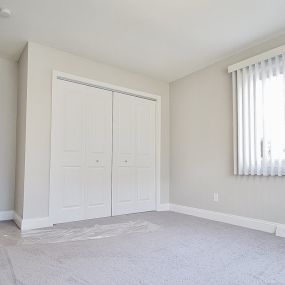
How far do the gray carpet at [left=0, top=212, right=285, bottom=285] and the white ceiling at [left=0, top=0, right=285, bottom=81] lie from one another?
2.31 m

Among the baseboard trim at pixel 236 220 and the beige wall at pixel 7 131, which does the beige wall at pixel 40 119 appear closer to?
the beige wall at pixel 7 131

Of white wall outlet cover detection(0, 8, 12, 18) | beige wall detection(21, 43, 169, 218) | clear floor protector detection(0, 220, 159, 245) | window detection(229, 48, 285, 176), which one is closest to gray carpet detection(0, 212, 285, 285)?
clear floor protector detection(0, 220, 159, 245)

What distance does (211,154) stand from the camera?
12.7ft

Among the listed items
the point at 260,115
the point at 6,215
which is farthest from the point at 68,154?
the point at 260,115

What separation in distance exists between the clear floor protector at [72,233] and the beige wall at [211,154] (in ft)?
3.51

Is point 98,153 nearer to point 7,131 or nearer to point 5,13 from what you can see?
point 7,131

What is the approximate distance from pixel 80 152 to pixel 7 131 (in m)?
1.13

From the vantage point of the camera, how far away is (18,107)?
12.4ft

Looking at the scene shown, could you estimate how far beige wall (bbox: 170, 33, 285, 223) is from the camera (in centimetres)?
317

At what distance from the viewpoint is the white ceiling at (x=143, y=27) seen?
2611mm

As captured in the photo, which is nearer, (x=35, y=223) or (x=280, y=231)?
(x=280, y=231)

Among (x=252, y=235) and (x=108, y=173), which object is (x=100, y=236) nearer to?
(x=108, y=173)

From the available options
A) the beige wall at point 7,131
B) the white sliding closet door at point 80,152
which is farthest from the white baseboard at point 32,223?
the beige wall at point 7,131

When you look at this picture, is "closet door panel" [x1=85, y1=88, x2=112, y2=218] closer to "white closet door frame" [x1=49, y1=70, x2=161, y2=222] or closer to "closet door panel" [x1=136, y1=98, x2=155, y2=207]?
"white closet door frame" [x1=49, y1=70, x2=161, y2=222]
